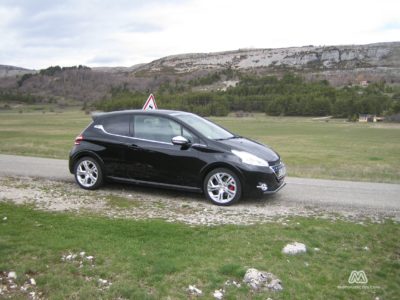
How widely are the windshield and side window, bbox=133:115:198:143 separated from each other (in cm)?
24

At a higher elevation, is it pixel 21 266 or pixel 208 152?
pixel 208 152

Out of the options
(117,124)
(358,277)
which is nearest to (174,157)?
(117,124)

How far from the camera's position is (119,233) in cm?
611

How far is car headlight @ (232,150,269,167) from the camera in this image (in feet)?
26.2

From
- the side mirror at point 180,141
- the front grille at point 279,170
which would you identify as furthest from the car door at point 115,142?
the front grille at point 279,170

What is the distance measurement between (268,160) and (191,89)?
595ft

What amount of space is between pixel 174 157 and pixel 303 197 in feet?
8.71

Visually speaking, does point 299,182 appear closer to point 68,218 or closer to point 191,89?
point 68,218

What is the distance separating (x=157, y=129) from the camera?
8.73m

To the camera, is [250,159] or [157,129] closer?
[250,159]

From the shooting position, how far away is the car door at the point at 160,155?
830 centimetres

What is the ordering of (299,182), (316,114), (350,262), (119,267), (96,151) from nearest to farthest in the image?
(119,267), (350,262), (96,151), (299,182), (316,114)

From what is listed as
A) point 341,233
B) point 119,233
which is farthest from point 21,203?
point 341,233

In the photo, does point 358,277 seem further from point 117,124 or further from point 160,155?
point 117,124
